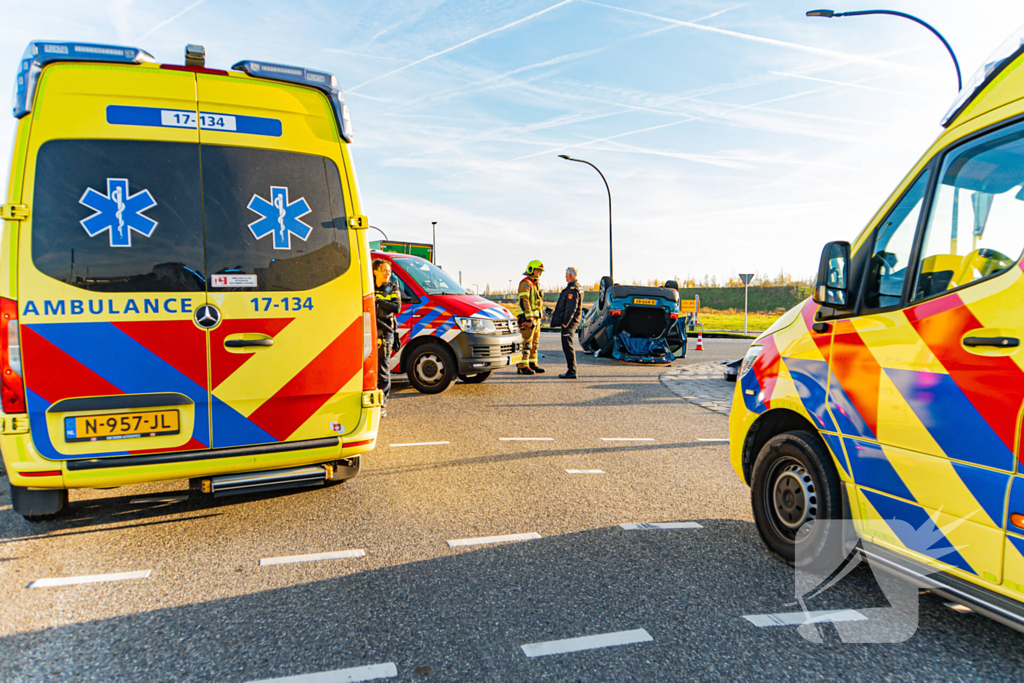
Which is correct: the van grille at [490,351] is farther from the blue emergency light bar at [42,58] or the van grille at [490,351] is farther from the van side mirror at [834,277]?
the van side mirror at [834,277]

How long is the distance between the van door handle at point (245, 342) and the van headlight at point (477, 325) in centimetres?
551

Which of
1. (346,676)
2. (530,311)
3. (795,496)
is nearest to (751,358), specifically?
(795,496)

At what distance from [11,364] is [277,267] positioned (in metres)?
1.39

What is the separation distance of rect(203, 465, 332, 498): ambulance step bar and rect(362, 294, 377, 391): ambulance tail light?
60 centimetres

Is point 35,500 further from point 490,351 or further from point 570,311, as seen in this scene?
point 570,311

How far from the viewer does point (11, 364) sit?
10.9 ft

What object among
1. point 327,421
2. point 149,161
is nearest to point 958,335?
point 327,421

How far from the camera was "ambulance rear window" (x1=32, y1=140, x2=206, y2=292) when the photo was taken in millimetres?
3402

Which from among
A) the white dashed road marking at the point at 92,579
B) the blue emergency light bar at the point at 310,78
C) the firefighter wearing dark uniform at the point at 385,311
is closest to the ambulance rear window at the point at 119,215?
the blue emergency light bar at the point at 310,78

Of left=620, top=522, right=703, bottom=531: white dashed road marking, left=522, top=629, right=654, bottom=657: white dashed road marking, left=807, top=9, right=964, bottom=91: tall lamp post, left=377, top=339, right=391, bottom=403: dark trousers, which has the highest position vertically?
left=807, top=9, right=964, bottom=91: tall lamp post

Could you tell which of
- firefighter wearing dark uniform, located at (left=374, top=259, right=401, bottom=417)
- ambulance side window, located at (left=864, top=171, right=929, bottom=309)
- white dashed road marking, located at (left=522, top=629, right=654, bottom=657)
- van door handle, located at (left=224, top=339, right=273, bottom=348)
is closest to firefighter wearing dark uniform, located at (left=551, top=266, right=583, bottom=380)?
firefighter wearing dark uniform, located at (left=374, top=259, right=401, bottom=417)

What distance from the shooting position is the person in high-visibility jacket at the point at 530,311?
36.9 feet

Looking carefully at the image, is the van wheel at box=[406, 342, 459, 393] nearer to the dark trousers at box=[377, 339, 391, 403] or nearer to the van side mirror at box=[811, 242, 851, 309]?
the dark trousers at box=[377, 339, 391, 403]

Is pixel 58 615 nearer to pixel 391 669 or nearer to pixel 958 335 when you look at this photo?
pixel 391 669
